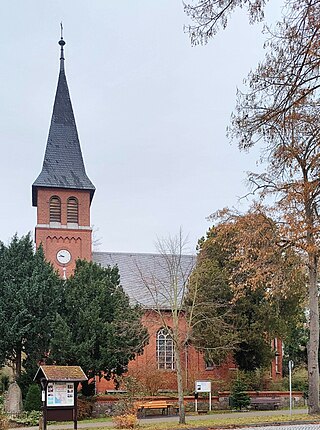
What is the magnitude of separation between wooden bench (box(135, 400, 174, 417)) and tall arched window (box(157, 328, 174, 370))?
12336mm

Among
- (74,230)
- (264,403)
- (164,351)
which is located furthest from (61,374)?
(74,230)

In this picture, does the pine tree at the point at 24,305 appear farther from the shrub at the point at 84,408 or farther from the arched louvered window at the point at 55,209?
the arched louvered window at the point at 55,209

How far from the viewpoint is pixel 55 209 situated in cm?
4488

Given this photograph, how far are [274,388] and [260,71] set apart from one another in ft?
101

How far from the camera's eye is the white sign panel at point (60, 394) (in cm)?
2203

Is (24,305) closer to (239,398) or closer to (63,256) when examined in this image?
(239,398)

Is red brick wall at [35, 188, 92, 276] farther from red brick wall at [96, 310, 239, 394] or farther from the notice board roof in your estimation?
the notice board roof

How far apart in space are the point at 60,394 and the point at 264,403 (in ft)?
45.7

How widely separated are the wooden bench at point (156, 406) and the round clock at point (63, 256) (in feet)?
53.3

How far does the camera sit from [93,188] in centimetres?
4512

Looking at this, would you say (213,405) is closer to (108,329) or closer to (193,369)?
(108,329)

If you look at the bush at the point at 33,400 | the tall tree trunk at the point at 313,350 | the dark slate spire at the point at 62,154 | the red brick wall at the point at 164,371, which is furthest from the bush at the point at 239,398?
the dark slate spire at the point at 62,154

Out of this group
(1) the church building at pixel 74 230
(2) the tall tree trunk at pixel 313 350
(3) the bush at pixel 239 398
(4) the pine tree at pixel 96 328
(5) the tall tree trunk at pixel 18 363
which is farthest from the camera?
(1) the church building at pixel 74 230

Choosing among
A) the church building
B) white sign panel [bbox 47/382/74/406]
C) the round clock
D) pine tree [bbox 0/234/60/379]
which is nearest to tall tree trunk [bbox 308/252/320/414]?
white sign panel [bbox 47/382/74/406]
